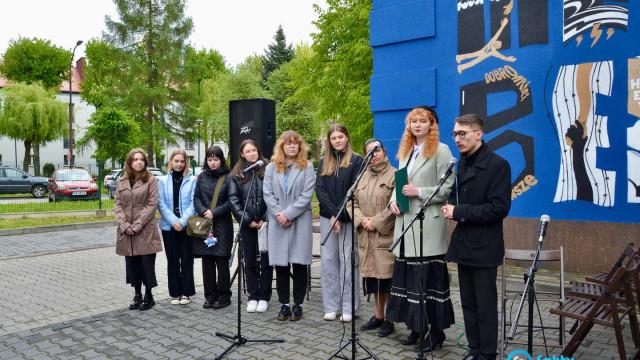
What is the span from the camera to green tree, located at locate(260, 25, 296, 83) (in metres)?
44.0

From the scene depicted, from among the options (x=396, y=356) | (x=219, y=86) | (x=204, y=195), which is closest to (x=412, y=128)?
(x=396, y=356)

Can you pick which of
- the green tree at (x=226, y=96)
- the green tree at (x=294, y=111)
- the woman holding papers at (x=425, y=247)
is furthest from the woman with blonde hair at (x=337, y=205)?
the green tree at (x=226, y=96)

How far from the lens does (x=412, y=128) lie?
446cm

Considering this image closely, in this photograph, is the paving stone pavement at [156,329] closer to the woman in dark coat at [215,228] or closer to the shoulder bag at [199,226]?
the woman in dark coat at [215,228]

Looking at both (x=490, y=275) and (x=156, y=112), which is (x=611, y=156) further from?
(x=156, y=112)

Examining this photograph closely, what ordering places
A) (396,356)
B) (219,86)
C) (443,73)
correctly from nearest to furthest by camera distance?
(396,356) < (443,73) < (219,86)

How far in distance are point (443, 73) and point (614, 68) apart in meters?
2.26

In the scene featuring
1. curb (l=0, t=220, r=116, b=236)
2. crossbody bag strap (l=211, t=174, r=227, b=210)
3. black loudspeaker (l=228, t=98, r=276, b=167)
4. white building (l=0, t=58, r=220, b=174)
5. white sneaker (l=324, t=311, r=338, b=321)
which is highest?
white building (l=0, t=58, r=220, b=174)

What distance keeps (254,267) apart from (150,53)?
30.8m

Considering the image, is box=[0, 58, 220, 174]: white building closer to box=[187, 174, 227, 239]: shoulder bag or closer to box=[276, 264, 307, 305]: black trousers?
box=[187, 174, 227, 239]: shoulder bag

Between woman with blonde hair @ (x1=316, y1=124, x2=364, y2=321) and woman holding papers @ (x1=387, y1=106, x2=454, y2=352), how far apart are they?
78 centimetres

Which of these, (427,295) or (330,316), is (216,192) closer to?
(330,316)

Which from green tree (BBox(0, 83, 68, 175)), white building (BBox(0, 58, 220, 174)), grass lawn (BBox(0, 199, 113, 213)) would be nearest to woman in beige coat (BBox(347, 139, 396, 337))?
grass lawn (BBox(0, 199, 113, 213))

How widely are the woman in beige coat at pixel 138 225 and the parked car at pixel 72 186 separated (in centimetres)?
1436
